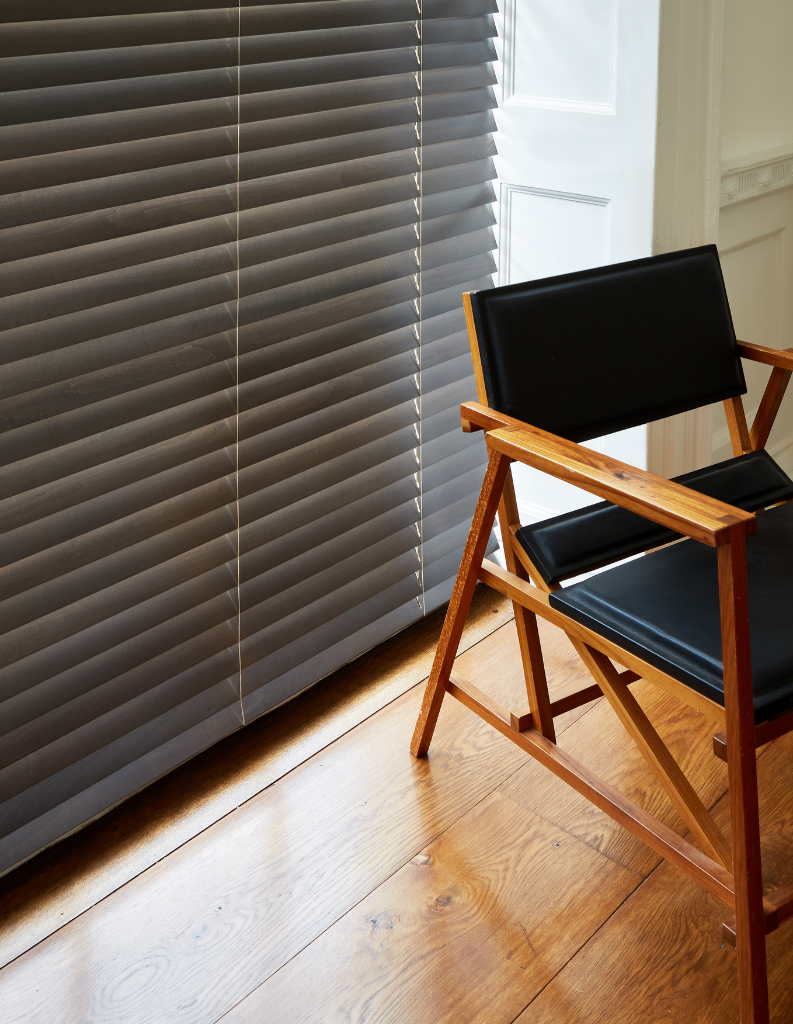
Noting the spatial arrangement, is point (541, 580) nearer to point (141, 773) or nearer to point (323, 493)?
point (323, 493)

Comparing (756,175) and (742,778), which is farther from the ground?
(756,175)

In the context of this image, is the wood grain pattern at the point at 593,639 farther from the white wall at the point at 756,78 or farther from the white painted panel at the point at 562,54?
the white wall at the point at 756,78

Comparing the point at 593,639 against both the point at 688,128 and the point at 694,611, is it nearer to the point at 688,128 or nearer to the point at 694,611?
the point at 694,611

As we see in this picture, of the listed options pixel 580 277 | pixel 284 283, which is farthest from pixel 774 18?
pixel 284 283

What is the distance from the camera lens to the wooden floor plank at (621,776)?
1.61m

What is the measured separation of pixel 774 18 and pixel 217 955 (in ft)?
7.47

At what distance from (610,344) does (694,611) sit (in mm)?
534

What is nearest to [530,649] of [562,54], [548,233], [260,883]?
[260,883]

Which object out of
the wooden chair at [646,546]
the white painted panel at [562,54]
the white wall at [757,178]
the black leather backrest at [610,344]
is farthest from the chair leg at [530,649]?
the white wall at [757,178]

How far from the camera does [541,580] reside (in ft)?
5.06

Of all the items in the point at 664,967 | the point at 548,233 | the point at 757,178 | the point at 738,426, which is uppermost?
the point at 757,178

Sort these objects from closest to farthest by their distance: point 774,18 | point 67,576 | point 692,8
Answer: point 67,576, point 692,8, point 774,18

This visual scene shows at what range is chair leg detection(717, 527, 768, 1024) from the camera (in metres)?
1.16

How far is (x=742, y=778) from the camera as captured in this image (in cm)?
121
